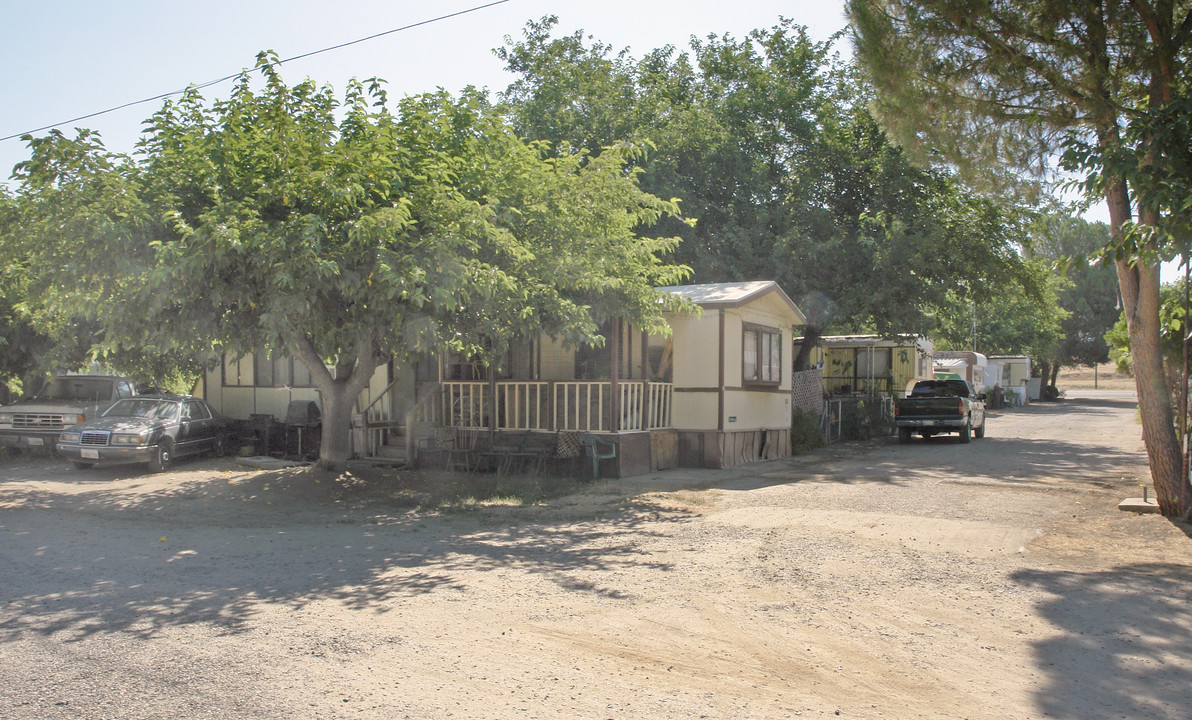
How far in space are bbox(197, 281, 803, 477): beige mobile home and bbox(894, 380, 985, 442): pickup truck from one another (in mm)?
6026

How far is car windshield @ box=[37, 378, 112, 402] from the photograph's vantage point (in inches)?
699

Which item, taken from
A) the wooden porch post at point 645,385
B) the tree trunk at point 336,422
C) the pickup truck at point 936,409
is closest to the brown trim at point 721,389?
the wooden porch post at point 645,385

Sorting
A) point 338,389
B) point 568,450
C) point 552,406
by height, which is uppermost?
point 338,389

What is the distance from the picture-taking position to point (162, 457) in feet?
50.7

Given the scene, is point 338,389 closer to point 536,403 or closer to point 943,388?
point 536,403

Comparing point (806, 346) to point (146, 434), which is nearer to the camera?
point (146, 434)

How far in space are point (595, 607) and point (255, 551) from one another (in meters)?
3.97

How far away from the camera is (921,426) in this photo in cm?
2211

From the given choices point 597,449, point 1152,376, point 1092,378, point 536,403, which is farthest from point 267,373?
point 1092,378

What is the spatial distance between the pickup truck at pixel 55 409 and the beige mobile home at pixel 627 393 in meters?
3.13

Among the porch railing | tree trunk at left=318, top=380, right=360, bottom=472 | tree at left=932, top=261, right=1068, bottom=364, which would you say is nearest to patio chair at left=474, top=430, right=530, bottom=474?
the porch railing

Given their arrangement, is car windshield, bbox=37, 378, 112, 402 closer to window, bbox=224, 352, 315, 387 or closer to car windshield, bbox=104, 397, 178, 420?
car windshield, bbox=104, 397, 178, 420

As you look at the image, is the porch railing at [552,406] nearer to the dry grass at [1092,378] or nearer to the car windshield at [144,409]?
the car windshield at [144,409]

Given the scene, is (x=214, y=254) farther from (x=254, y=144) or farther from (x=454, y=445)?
(x=454, y=445)
